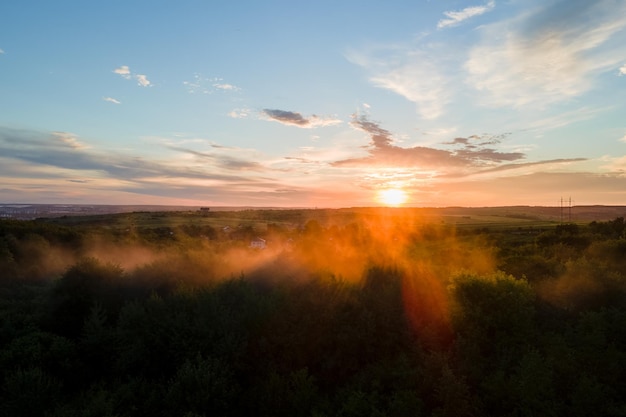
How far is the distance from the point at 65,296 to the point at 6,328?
7.33ft

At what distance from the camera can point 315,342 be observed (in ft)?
48.3

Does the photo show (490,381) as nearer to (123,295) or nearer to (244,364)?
(244,364)

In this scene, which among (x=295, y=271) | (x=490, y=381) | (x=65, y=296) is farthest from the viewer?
(x=295, y=271)

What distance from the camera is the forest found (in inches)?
466

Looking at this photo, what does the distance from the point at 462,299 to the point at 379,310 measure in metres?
3.25

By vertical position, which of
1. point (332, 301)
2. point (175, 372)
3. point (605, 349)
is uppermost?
point (332, 301)

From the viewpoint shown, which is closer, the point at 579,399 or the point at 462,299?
the point at 579,399

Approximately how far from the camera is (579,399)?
11.3m

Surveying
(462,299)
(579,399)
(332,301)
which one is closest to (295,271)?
(332,301)

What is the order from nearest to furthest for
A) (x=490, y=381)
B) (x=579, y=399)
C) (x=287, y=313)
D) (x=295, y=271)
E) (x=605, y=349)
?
(x=579, y=399), (x=490, y=381), (x=605, y=349), (x=287, y=313), (x=295, y=271)

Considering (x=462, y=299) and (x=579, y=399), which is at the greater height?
(x=462, y=299)

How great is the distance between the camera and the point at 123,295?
18250 mm

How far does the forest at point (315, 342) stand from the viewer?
11828 millimetres

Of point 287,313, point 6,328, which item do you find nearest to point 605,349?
point 287,313
